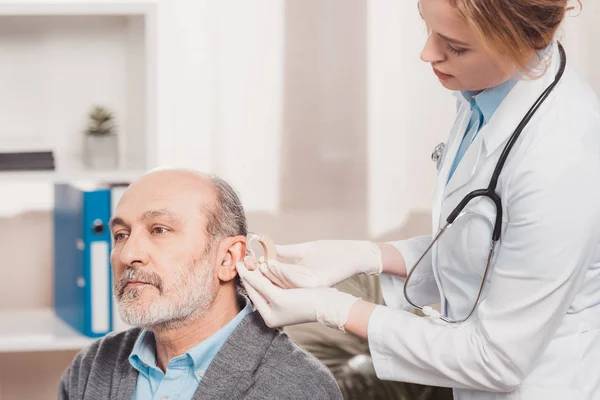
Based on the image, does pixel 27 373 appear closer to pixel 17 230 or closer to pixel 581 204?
pixel 17 230

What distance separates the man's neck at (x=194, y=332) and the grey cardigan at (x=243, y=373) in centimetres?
6

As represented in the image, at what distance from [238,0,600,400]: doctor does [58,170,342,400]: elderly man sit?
3.0 inches

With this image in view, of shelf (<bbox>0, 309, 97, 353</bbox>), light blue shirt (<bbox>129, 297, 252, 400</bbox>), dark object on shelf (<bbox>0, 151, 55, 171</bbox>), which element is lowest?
shelf (<bbox>0, 309, 97, 353</bbox>)

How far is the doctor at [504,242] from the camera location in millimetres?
1374

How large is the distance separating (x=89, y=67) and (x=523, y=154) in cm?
156

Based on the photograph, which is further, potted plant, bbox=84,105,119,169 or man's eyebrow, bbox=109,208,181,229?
potted plant, bbox=84,105,119,169

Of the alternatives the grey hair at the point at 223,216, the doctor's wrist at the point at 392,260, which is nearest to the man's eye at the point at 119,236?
the grey hair at the point at 223,216

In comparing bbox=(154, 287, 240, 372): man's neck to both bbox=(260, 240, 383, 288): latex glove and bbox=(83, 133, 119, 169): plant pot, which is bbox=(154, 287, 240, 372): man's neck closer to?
bbox=(260, 240, 383, 288): latex glove

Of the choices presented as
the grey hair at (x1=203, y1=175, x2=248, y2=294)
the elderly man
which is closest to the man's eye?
the elderly man

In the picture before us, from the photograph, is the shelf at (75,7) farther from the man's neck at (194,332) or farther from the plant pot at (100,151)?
the man's neck at (194,332)

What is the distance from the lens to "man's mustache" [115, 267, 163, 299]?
164 cm

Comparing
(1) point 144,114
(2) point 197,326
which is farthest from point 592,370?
(1) point 144,114

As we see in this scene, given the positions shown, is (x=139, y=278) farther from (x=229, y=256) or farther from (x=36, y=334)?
(x=36, y=334)

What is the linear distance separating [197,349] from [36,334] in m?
0.91
